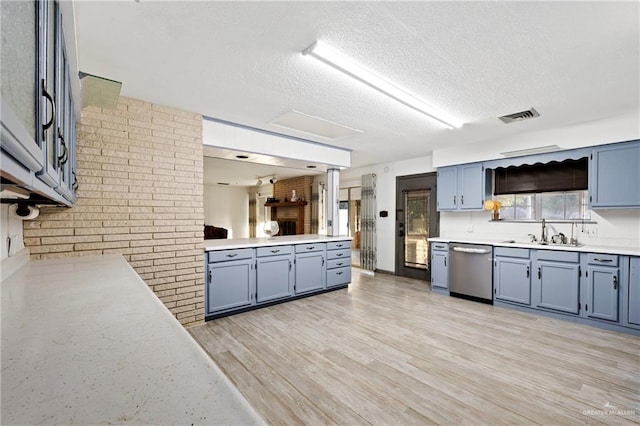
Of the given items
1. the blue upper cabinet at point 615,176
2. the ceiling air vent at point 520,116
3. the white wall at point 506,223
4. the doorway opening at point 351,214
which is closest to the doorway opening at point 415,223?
the white wall at point 506,223

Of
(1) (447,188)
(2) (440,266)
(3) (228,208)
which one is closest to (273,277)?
(2) (440,266)

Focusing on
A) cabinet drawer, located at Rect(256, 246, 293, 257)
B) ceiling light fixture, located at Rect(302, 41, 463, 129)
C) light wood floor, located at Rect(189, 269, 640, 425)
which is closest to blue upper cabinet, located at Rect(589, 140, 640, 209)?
light wood floor, located at Rect(189, 269, 640, 425)

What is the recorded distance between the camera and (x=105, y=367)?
0.71 meters

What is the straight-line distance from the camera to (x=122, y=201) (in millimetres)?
2811

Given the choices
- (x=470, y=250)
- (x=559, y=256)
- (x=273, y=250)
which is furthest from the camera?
(x=470, y=250)

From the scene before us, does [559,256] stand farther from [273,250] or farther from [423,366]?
[273,250]

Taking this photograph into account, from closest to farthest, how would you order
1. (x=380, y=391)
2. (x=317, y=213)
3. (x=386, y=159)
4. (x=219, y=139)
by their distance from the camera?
(x=380, y=391), (x=219, y=139), (x=386, y=159), (x=317, y=213)

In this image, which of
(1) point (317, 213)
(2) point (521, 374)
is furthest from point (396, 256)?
(2) point (521, 374)

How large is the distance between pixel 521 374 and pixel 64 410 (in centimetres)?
291

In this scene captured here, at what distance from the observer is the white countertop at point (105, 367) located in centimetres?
53

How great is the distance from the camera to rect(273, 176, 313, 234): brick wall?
8.08 m

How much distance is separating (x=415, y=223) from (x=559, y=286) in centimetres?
267

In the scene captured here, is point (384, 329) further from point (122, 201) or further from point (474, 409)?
point (122, 201)

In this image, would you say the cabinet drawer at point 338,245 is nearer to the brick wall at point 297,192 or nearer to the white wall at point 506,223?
the white wall at point 506,223
